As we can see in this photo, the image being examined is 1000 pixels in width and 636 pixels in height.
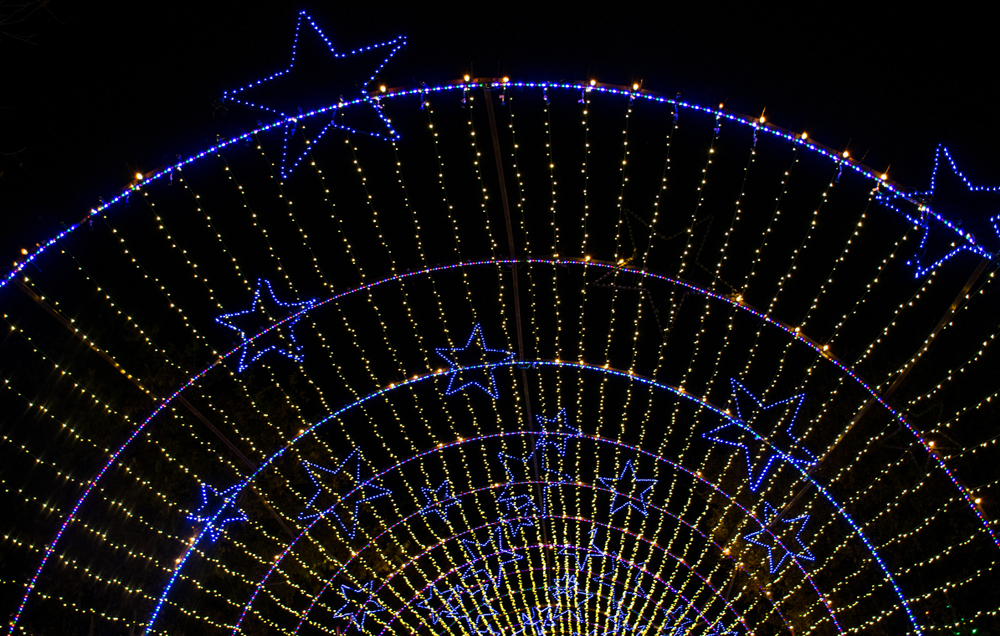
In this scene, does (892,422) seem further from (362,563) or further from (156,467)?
(156,467)

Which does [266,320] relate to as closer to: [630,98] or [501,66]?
[501,66]

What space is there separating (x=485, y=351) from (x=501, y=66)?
3638 millimetres

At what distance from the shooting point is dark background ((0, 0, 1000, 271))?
578 cm

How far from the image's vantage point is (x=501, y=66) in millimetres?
5742

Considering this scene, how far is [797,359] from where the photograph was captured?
10.3 meters

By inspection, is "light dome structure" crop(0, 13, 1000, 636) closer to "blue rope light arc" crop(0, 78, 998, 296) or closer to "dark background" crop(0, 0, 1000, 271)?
"blue rope light arc" crop(0, 78, 998, 296)

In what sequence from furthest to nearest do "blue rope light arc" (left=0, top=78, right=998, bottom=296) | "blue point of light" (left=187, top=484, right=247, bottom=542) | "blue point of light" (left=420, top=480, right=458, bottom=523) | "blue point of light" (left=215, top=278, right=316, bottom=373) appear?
"blue point of light" (left=420, top=480, right=458, bottom=523)
"blue point of light" (left=187, top=484, right=247, bottom=542)
"blue point of light" (left=215, top=278, right=316, bottom=373)
"blue rope light arc" (left=0, top=78, right=998, bottom=296)

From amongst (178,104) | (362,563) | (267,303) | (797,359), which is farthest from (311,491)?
(797,359)

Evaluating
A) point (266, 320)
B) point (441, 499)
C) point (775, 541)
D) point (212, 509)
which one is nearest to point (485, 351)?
point (266, 320)

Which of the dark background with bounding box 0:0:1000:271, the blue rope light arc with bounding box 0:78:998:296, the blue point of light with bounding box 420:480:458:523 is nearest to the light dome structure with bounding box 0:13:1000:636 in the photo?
the blue rope light arc with bounding box 0:78:998:296

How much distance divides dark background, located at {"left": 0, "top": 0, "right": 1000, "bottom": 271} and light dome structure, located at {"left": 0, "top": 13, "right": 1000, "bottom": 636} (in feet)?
1.61

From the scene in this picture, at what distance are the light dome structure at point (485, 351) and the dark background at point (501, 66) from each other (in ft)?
1.61

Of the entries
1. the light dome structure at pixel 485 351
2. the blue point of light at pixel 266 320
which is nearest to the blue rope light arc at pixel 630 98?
the light dome structure at pixel 485 351

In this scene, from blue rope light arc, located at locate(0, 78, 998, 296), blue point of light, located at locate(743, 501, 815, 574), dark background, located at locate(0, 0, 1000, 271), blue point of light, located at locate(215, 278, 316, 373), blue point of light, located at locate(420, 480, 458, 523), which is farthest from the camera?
blue point of light, located at locate(420, 480, 458, 523)
